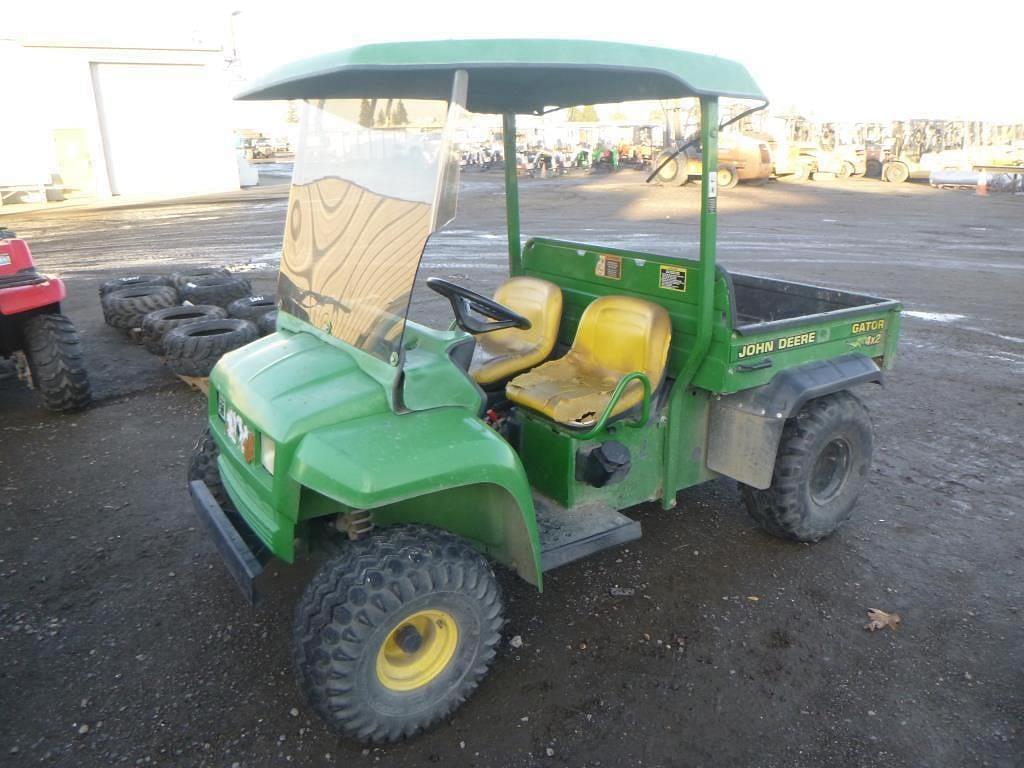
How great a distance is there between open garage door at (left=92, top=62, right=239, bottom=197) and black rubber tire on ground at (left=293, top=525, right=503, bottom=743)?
27551mm

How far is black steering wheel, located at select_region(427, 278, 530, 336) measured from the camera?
3.26 metres

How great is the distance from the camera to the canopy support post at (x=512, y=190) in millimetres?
4164

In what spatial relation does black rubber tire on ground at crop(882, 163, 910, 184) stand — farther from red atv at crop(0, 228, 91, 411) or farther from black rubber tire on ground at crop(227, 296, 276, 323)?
red atv at crop(0, 228, 91, 411)

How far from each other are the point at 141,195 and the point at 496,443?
1092 inches

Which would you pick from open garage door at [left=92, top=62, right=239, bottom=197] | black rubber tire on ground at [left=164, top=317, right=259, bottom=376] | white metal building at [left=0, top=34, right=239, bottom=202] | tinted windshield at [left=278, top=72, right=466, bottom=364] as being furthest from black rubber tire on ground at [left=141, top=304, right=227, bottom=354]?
open garage door at [left=92, top=62, right=239, bottom=197]

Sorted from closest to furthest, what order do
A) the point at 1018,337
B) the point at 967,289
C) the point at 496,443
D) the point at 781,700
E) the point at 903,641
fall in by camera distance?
the point at 496,443
the point at 781,700
the point at 903,641
the point at 1018,337
the point at 967,289

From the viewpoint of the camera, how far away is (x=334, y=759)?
2.58 m

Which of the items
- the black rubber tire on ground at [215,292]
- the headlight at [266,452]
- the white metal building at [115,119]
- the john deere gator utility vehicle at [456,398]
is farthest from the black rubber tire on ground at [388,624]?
the white metal building at [115,119]

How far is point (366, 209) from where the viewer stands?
9.46 feet

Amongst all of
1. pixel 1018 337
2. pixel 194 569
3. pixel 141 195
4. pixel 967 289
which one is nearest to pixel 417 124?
pixel 194 569

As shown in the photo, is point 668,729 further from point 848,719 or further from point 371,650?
point 371,650

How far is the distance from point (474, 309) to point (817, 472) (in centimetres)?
196

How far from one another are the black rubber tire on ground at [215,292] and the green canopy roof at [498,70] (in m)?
5.25

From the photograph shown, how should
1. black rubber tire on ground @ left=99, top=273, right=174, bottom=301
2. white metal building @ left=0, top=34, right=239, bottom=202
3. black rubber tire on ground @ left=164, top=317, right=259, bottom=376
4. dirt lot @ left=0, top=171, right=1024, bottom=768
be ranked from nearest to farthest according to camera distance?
1. dirt lot @ left=0, top=171, right=1024, bottom=768
2. black rubber tire on ground @ left=164, top=317, right=259, bottom=376
3. black rubber tire on ground @ left=99, top=273, right=174, bottom=301
4. white metal building @ left=0, top=34, right=239, bottom=202
